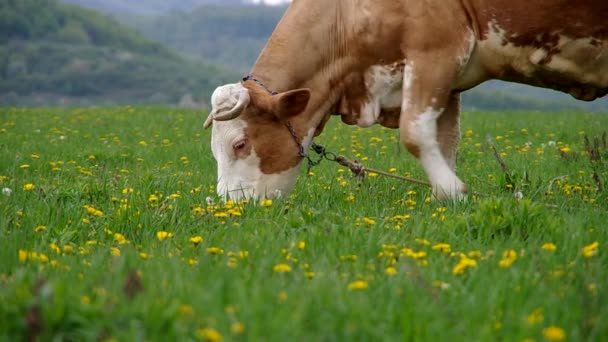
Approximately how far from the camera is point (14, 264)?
413cm

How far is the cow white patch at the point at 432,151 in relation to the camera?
6379 mm

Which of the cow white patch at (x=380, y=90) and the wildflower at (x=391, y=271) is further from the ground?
the cow white patch at (x=380, y=90)

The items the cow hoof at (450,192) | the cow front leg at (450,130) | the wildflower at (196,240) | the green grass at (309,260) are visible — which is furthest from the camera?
the cow front leg at (450,130)

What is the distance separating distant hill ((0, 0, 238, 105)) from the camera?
514ft

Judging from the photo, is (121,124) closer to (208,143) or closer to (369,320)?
(208,143)

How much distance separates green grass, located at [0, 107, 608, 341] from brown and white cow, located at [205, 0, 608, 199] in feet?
1.54

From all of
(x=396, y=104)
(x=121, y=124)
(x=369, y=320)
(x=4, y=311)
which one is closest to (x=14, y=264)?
(x=4, y=311)

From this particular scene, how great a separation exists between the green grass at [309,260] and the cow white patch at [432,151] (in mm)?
237

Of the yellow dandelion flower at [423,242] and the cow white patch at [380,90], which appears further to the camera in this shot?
the cow white patch at [380,90]

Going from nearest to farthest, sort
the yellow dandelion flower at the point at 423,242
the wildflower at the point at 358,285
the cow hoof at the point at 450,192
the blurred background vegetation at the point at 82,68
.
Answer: the wildflower at the point at 358,285 < the yellow dandelion flower at the point at 423,242 < the cow hoof at the point at 450,192 < the blurred background vegetation at the point at 82,68

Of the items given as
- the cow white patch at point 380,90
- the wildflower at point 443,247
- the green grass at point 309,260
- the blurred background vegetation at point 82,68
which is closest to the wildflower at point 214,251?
the green grass at point 309,260

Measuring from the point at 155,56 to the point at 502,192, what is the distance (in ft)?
644

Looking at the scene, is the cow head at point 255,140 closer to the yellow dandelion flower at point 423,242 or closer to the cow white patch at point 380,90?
the cow white patch at point 380,90

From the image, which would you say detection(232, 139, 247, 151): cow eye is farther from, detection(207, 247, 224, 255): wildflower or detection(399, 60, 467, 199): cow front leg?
detection(207, 247, 224, 255): wildflower
